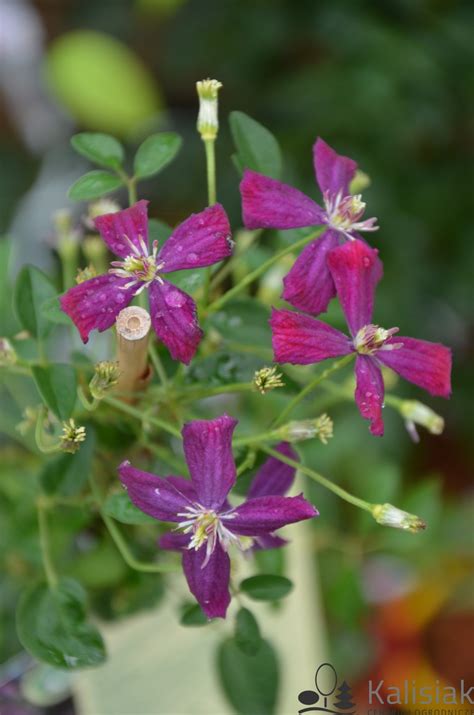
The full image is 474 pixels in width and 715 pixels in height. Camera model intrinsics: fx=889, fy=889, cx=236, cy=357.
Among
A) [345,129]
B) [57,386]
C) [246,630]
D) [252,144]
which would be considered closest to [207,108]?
[252,144]

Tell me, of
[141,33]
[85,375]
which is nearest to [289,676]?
[85,375]

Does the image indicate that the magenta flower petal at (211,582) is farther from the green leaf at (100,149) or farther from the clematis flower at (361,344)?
the green leaf at (100,149)

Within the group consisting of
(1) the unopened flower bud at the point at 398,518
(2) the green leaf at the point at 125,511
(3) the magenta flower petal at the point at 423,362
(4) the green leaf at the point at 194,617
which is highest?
(3) the magenta flower petal at the point at 423,362

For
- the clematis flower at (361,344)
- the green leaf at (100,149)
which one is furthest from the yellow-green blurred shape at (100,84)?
the clematis flower at (361,344)

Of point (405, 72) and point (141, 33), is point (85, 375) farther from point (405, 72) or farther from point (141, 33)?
point (141, 33)

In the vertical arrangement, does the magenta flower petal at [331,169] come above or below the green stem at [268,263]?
above

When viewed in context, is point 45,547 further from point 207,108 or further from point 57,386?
point 207,108

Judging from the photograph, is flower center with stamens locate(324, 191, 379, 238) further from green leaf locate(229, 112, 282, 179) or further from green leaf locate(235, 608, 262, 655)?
green leaf locate(235, 608, 262, 655)
